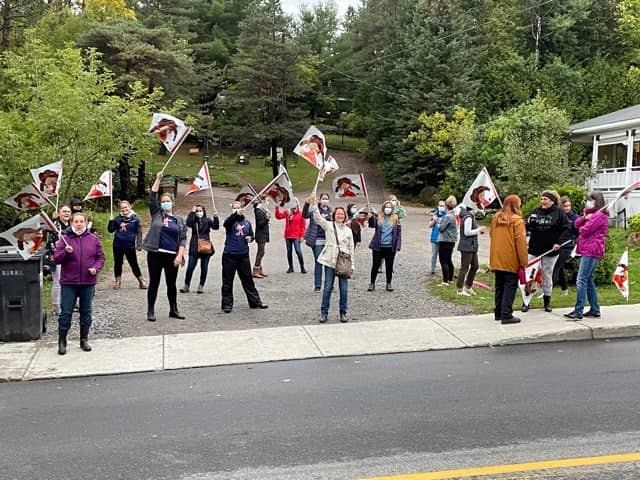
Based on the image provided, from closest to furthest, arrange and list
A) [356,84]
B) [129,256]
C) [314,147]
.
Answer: [314,147] < [129,256] < [356,84]

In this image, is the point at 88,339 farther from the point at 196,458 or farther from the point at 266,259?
the point at 266,259

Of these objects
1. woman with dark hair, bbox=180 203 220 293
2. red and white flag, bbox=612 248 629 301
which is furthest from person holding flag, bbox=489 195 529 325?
woman with dark hair, bbox=180 203 220 293

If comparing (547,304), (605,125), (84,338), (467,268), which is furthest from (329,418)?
(605,125)

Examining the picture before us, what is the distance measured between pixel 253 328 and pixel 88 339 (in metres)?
2.16

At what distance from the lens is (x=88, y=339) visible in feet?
28.8

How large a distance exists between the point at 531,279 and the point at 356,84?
47778mm

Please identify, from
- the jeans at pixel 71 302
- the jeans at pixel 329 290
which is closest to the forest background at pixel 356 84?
the jeans at pixel 71 302

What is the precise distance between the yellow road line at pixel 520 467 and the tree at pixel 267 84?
125ft

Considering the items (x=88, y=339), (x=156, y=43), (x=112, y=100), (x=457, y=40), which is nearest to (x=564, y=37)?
(x=457, y=40)

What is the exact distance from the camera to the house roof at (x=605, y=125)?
82.7 ft

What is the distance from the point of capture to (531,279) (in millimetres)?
9914

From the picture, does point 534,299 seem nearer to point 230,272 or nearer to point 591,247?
point 591,247

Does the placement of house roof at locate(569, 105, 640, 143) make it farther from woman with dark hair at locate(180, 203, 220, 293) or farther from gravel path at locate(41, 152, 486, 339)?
woman with dark hair at locate(180, 203, 220, 293)

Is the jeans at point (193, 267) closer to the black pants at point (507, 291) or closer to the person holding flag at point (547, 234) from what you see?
the black pants at point (507, 291)
